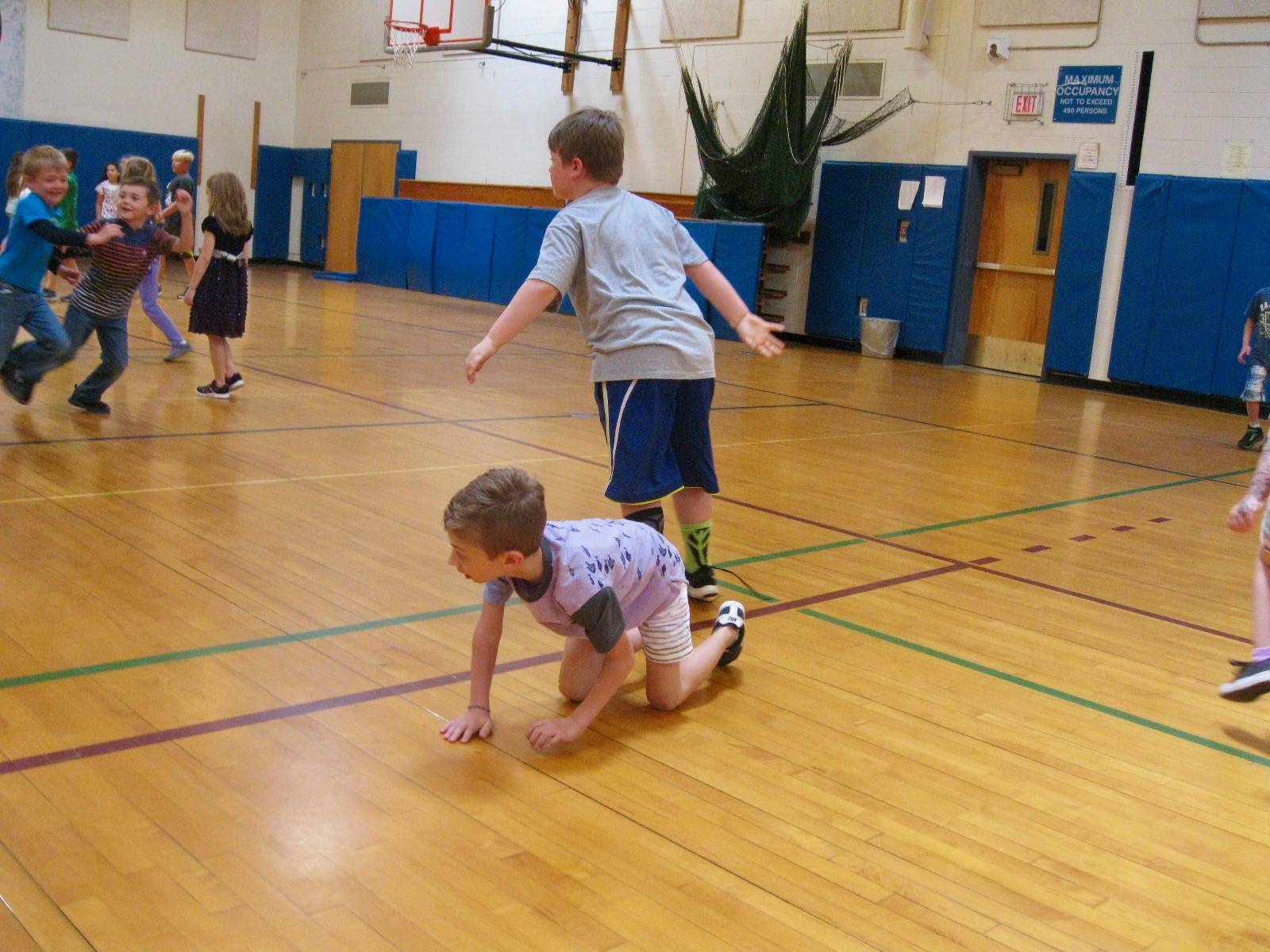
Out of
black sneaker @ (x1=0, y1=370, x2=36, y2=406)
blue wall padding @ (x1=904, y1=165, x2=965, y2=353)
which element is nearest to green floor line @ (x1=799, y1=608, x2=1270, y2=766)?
black sneaker @ (x1=0, y1=370, x2=36, y2=406)

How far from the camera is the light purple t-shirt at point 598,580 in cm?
252

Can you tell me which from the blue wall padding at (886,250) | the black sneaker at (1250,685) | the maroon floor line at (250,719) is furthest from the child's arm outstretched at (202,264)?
the blue wall padding at (886,250)

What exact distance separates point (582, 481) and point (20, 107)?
16.1 metres

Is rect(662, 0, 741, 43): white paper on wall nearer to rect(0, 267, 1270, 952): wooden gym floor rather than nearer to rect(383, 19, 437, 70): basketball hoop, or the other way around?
rect(383, 19, 437, 70): basketball hoop

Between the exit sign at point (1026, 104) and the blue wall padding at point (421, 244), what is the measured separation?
8.30 meters

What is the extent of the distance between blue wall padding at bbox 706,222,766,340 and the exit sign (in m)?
2.88

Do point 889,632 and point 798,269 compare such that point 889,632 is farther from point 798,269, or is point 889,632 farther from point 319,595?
point 798,269

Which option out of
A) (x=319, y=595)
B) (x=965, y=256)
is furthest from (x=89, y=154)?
Answer: (x=319, y=595)

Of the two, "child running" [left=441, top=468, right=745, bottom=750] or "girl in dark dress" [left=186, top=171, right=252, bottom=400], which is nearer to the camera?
"child running" [left=441, top=468, right=745, bottom=750]

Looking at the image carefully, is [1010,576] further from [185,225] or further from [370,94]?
[370,94]

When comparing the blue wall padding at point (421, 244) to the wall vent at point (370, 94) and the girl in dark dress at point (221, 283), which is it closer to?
the wall vent at point (370, 94)

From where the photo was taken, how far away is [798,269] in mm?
14633

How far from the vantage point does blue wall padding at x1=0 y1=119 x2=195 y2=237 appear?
57.8 feet

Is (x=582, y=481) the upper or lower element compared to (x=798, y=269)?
lower
